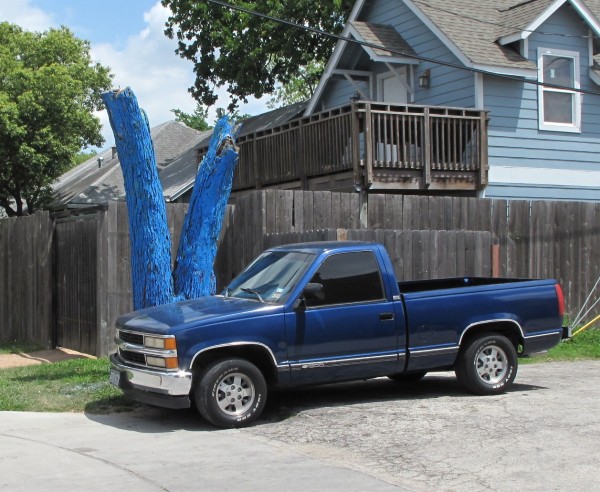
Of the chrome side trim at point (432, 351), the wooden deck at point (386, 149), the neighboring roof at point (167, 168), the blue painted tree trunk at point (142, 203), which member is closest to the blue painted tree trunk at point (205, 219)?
the blue painted tree trunk at point (142, 203)

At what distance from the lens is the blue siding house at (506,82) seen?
18344mm

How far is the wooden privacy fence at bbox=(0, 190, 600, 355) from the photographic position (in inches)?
511

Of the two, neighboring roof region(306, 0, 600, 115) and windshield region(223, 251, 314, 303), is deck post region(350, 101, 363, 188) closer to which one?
neighboring roof region(306, 0, 600, 115)

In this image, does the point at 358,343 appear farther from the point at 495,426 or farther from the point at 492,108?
the point at 492,108

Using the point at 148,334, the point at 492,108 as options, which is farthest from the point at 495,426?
the point at 492,108

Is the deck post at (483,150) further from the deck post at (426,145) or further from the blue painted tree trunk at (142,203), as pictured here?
the blue painted tree trunk at (142,203)

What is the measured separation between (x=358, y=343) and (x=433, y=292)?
3.58 ft

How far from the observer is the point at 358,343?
9.27m

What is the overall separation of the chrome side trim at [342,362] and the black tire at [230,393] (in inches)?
17.0

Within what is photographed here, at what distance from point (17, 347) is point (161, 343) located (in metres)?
7.39

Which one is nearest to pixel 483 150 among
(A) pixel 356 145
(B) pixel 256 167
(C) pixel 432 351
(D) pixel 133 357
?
(A) pixel 356 145

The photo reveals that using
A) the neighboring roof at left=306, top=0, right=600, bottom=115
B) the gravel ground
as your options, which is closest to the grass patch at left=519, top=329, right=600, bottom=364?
the gravel ground

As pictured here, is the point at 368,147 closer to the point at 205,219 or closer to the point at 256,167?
the point at 256,167

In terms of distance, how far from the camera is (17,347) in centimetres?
1498
